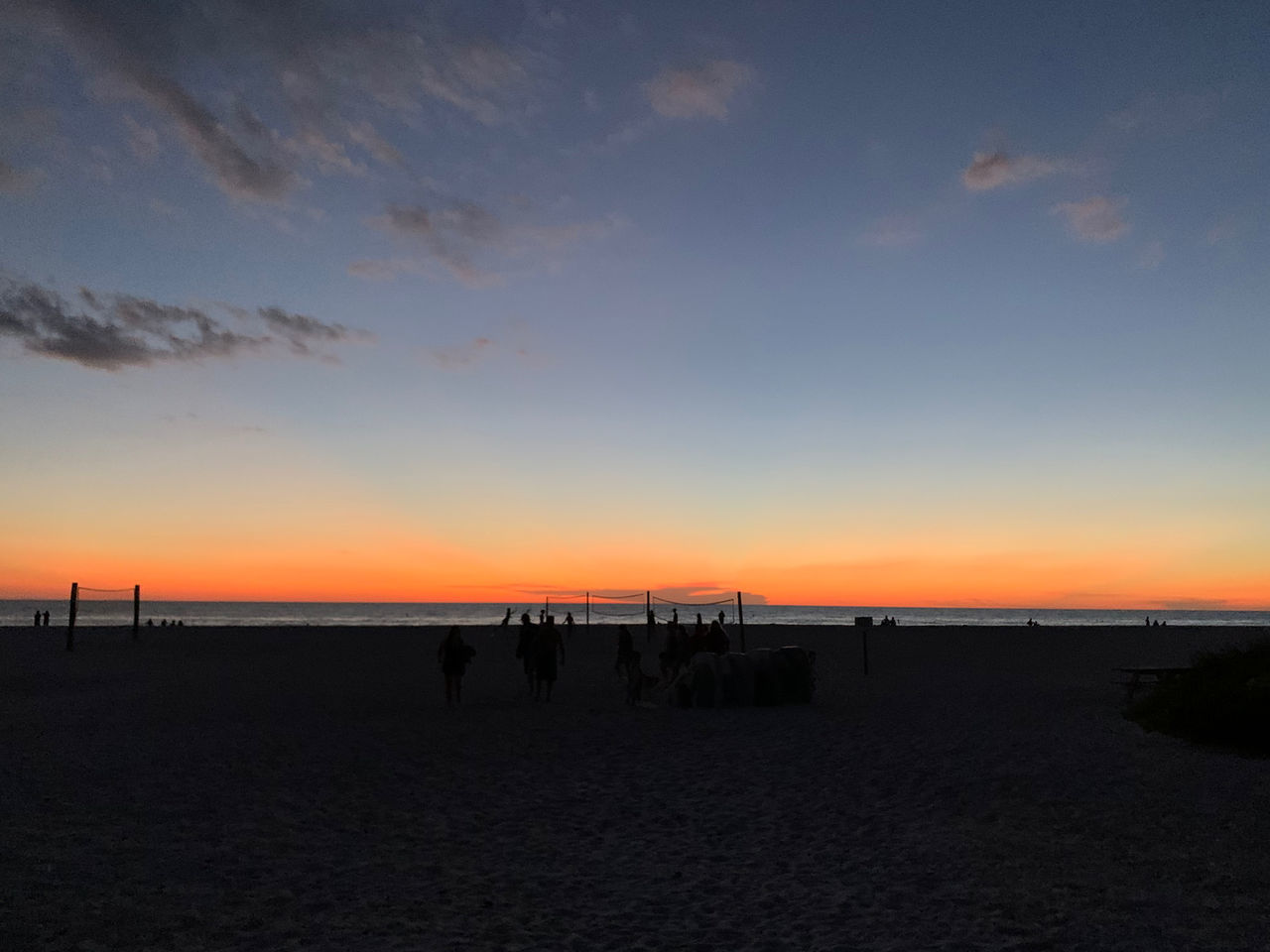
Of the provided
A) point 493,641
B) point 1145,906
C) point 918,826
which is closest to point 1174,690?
point 918,826

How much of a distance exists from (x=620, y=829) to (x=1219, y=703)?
33.1 ft

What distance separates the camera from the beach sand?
21.0 ft

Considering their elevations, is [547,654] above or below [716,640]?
below

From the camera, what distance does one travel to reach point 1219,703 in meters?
13.8

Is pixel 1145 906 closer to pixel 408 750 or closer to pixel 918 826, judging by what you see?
pixel 918 826

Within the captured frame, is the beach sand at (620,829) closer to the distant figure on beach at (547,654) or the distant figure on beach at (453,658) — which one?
the distant figure on beach at (547,654)

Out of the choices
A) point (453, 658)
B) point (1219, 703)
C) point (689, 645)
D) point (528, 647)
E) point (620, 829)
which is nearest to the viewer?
point (620, 829)

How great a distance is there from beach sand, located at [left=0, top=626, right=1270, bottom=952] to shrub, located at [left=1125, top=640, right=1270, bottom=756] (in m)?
0.51

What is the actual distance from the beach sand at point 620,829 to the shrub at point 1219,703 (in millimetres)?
508

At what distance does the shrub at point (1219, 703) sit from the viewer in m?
13.0

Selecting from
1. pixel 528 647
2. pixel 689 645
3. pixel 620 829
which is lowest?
pixel 620 829

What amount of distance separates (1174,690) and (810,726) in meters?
6.28

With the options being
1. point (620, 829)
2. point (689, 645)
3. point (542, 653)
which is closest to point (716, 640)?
point (689, 645)

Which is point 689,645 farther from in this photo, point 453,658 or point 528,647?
point 453,658
